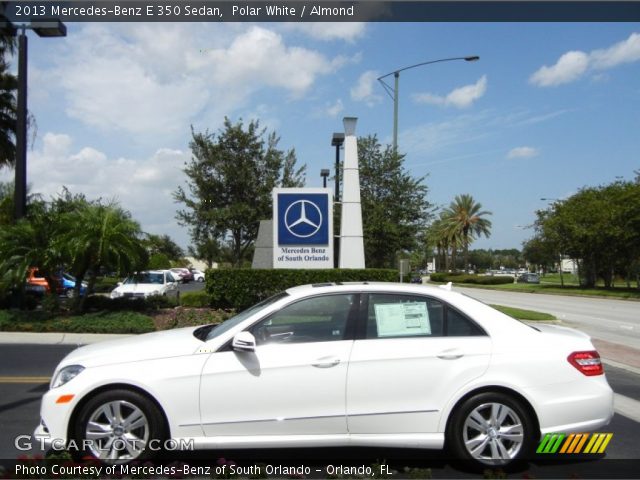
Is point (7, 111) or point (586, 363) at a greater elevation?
point (7, 111)

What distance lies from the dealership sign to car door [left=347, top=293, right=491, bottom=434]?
12.6 metres

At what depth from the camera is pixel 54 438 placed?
15.3 ft

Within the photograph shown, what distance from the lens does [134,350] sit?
4891 millimetres

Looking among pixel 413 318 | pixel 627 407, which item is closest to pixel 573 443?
pixel 413 318

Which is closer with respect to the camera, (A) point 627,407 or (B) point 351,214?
(A) point 627,407

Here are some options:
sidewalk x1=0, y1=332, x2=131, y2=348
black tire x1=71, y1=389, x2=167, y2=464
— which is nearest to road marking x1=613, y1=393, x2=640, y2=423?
black tire x1=71, y1=389, x2=167, y2=464

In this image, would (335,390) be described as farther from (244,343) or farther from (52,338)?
(52,338)

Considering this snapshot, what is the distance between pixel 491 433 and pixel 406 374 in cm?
84

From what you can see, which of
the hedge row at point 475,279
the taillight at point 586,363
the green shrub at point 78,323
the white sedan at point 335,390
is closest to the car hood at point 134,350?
the white sedan at point 335,390

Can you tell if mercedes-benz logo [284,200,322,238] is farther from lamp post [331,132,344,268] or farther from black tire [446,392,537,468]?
black tire [446,392,537,468]

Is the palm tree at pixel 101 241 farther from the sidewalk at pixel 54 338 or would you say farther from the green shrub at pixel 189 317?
the sidewalk at pixel 54 338

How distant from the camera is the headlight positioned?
478 centimetres

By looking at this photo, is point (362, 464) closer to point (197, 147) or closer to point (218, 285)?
point (218, 285)

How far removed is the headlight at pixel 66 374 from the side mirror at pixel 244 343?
1.25 metres
